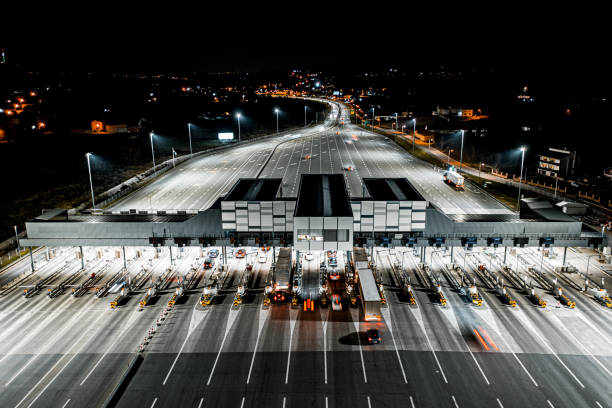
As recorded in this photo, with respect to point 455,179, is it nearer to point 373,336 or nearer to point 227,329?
point 373,336

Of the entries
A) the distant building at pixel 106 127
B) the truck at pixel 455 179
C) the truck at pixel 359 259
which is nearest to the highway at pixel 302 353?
the truck at pixel 359 259

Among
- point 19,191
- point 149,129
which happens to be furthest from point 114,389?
point 149,129

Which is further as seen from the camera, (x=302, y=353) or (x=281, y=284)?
(x=281, y=284)

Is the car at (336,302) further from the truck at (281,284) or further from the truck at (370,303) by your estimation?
the truck at (281,284)

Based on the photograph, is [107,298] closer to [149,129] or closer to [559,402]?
[559,402]

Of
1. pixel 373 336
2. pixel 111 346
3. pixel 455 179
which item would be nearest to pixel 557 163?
pixel 455 179

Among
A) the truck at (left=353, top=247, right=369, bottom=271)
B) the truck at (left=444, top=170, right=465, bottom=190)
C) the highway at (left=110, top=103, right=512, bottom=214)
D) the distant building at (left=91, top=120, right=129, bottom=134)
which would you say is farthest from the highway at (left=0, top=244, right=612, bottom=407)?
the distant building at (left=91, top=120, right=129, bottom=134)
